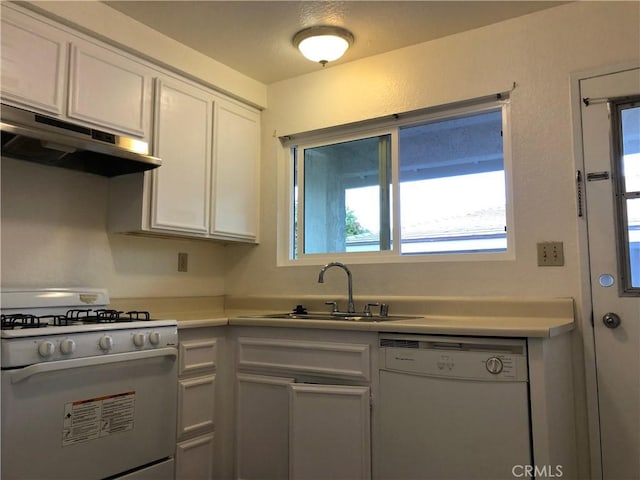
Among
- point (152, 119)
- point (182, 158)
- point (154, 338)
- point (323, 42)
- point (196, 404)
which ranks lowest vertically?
point (196, 404)

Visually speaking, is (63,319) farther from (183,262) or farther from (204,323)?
(183,262)

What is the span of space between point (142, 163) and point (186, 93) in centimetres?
60

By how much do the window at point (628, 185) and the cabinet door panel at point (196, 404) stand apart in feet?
6.24

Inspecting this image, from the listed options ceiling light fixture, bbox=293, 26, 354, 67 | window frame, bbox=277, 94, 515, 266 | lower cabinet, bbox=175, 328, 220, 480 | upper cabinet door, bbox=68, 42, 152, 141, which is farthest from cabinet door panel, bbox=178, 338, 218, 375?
ceiling light fixture, bbox=293, 26, 354, 67

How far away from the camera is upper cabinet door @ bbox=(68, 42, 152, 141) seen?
2.21m

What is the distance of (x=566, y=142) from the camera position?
2.24 meters

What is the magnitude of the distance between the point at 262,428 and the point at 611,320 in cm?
160

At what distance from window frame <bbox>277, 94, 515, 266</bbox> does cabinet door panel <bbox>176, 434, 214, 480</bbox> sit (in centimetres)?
115

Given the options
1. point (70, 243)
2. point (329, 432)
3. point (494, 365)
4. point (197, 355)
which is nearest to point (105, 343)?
point (197, 355)

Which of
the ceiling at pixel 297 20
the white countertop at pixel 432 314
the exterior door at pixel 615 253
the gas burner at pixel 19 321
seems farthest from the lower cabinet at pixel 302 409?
the ceiling at pixel 297 20

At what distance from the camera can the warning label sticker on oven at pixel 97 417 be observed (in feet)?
5.71

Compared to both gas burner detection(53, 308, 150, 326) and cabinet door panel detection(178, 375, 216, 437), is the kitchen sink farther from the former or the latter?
gas burner detection(53, 308, 150, 326)

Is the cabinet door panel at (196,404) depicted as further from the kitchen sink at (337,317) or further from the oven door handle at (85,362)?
the kitchen sink at (337,317)

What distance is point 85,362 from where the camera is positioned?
1780mm
